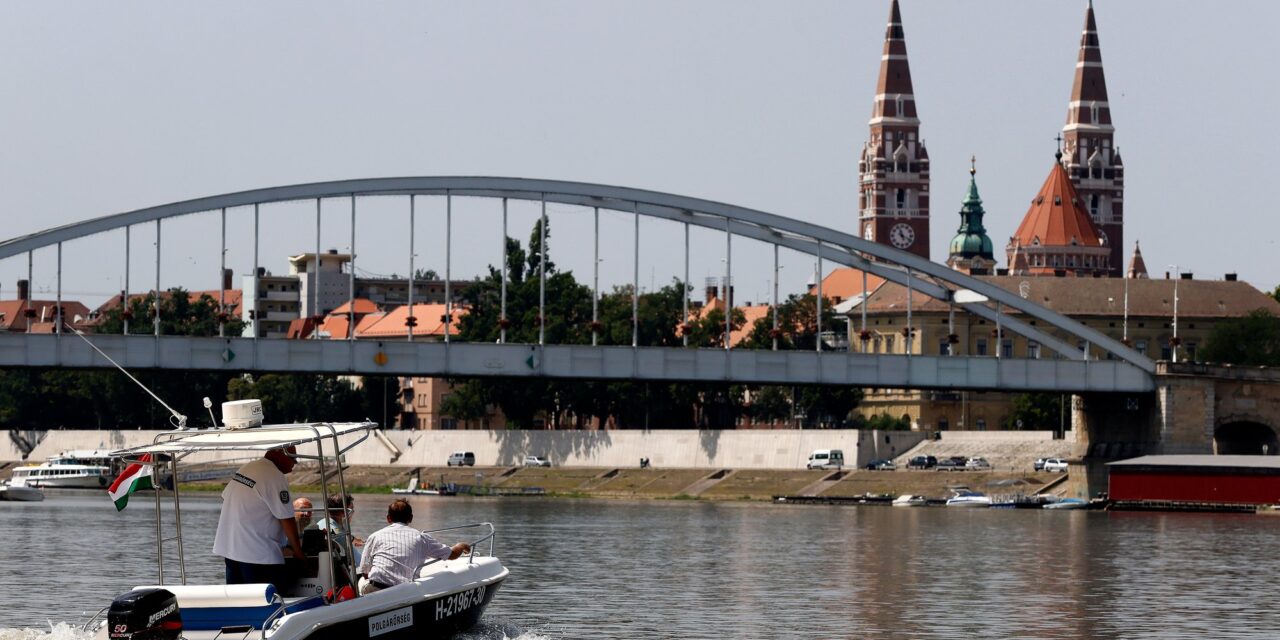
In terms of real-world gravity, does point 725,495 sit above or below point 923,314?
below

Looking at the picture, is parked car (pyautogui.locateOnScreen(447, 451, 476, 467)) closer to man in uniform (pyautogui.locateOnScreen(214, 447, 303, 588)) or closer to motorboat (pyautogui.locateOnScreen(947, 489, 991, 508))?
motorboat (pyautogui.locateOnScreen(947, 489, 991, 508))

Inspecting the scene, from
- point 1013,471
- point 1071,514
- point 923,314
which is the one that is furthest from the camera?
point 923,314

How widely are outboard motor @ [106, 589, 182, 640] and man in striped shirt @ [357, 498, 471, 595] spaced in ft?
11.6

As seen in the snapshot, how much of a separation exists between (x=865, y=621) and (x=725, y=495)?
240 ft

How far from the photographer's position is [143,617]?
23266mm

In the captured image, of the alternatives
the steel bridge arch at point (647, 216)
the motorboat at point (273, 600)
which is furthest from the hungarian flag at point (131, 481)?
the steel bridge arch at point (647, 216)

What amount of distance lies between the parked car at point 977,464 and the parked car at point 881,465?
3.71m

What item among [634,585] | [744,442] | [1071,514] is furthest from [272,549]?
[744,442]

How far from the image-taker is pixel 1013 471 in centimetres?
10462

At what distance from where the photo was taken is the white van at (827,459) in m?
111

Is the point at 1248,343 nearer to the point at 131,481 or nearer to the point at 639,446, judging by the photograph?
the point at 639,446

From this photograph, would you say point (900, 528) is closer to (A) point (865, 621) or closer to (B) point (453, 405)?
(A) point (865, 621)

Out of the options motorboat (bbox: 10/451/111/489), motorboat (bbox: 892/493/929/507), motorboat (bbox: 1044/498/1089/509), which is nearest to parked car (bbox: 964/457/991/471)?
motorboat (bbox: 892/493/929/507)

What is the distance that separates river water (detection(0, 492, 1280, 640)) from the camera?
113ft
